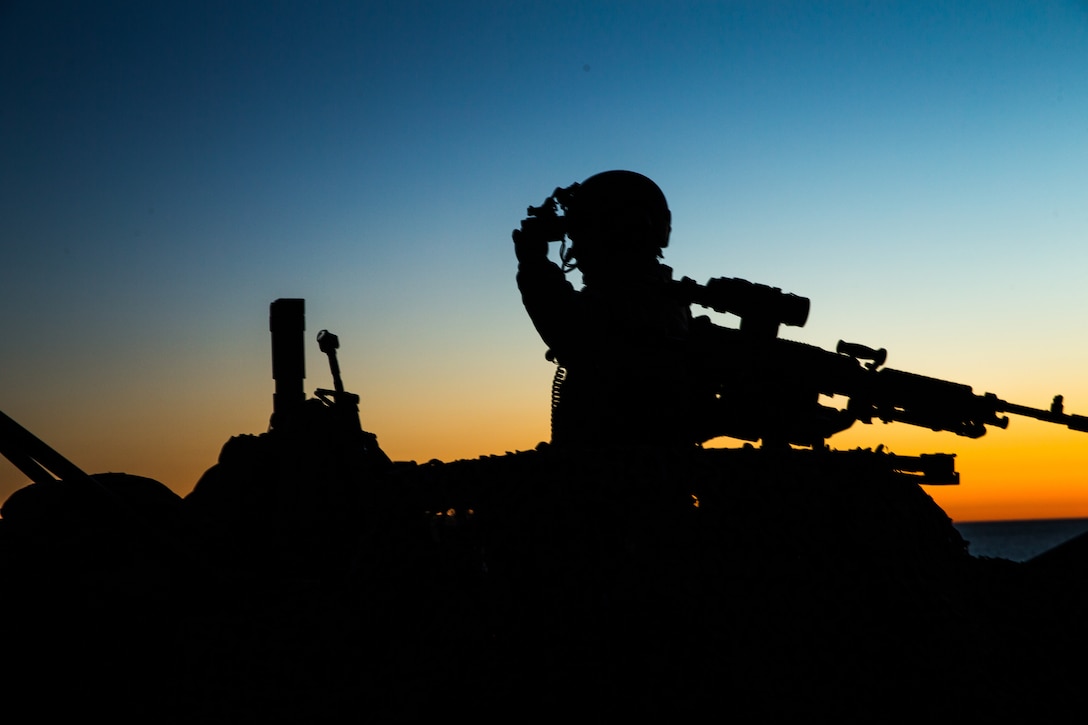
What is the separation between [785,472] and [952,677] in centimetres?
107

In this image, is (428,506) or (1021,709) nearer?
(1021,709)

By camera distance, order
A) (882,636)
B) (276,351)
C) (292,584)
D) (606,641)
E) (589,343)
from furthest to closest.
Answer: (276,351) → (589,343) → (292,584) → (882,636) → (606,641)

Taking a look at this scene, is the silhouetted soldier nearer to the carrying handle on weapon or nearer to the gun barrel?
the carrying handle on weapon

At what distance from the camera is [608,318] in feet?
19.2

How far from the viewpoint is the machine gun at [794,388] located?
5.61 meters

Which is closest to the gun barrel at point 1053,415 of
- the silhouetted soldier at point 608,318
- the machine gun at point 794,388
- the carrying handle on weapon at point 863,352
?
the machine gun at point 794,388

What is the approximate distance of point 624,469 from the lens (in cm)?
381

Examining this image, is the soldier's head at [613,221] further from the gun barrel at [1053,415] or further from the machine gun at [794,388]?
the gun barrel at [1053,415]

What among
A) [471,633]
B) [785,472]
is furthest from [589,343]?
[471,633]

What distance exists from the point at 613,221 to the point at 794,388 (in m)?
1.74

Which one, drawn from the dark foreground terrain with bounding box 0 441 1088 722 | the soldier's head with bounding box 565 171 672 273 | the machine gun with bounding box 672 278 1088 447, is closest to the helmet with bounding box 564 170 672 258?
the soldier's head with bounding box 565 171 672 273

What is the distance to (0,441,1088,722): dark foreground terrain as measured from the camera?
3.52m

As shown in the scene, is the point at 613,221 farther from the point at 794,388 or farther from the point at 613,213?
the point at 794,388

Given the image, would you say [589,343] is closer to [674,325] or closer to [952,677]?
[674,325]
